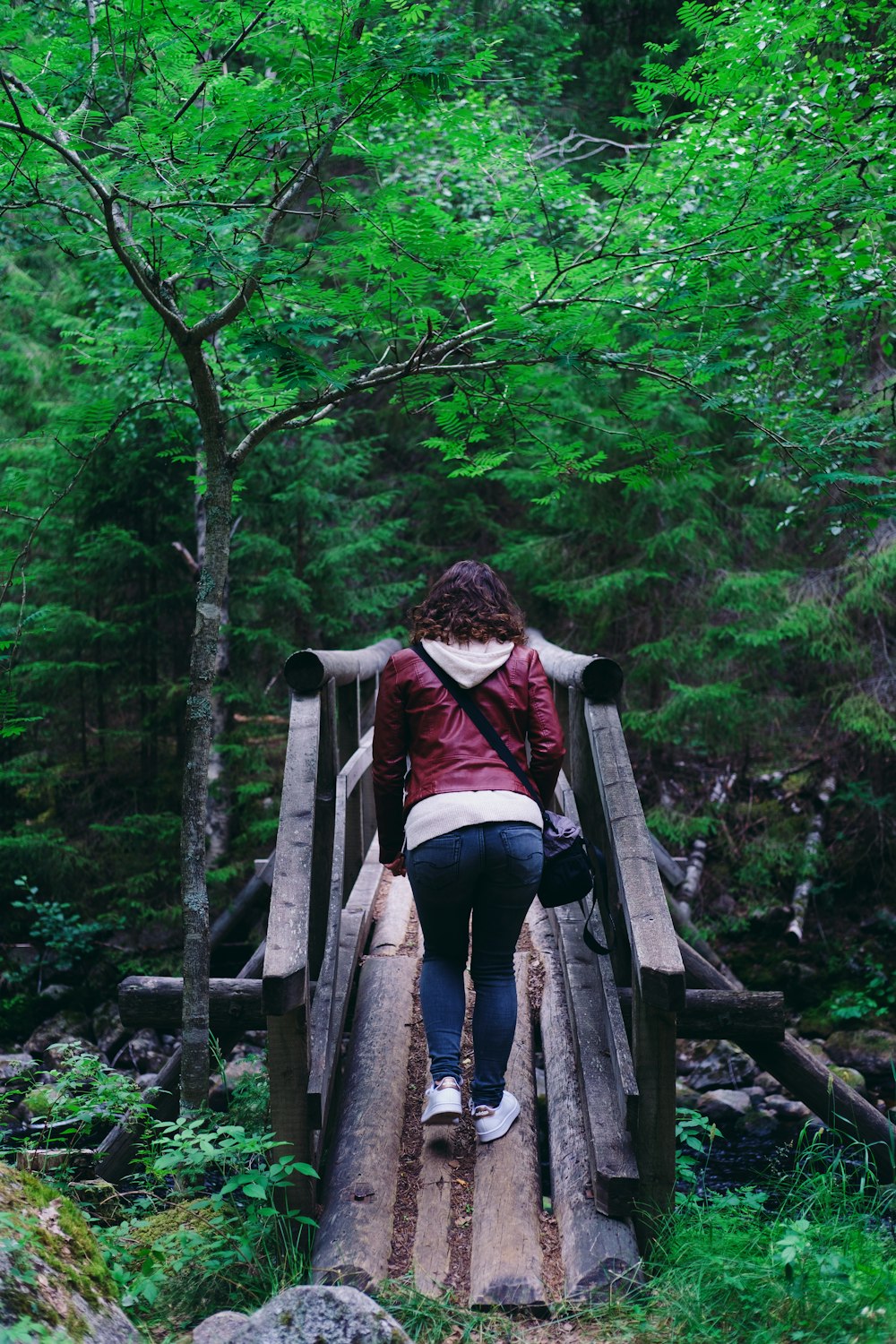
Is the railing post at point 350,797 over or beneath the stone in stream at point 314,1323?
over

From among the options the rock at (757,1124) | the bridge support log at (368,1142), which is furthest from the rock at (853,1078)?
the bridge support log at (368,1142)

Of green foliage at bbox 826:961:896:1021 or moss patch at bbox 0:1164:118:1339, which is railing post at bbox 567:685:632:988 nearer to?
moss patch at bbox 0:1164:118:1339

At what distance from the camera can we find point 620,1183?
2.87 meters

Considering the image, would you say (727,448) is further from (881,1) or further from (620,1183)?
(620,1183)

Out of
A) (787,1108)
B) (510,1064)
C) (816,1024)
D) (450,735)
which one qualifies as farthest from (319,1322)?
(816,1024)

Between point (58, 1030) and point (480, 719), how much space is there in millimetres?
7686

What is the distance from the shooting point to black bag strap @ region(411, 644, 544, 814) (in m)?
3.12

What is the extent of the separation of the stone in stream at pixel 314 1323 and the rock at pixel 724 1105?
18.8 feet

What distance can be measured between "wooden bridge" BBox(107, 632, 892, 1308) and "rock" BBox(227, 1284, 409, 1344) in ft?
2.06

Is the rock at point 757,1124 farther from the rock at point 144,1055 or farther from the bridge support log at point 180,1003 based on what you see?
the rock at point 144,1055

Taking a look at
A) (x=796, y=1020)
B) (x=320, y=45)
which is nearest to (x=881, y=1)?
(x=320, y=45)

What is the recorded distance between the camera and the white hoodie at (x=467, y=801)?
299 centimetres

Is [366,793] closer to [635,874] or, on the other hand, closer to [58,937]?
[635,874]

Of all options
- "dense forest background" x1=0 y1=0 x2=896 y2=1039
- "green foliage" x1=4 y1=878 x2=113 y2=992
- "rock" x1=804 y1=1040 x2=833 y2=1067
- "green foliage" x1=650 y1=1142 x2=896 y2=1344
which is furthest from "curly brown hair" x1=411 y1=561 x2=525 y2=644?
"green foliage" x1=4 y1=878 x2=113 y2=992
